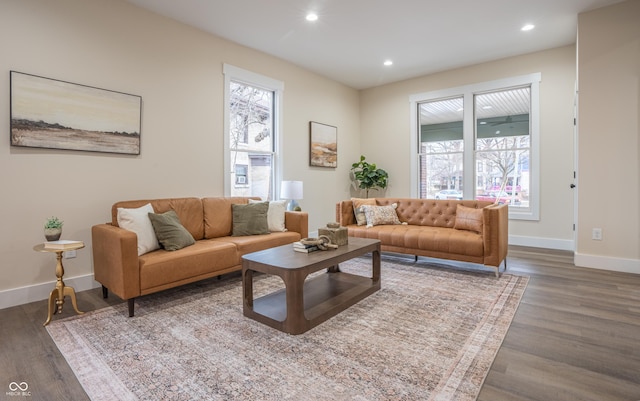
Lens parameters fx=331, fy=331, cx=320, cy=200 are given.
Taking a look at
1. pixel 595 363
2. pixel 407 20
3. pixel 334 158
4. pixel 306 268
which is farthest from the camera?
pixel 334 158

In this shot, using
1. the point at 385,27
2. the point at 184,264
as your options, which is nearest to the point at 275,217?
the point at 184,264

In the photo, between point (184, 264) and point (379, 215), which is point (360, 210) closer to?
point (379, 215)

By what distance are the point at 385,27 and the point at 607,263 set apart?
3870 mm

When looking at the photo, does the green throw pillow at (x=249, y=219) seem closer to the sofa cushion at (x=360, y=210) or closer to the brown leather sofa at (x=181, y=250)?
the brown leather sofa at (x=181, y=250)

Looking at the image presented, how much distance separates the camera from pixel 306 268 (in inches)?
90.7

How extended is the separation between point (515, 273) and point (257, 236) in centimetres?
297

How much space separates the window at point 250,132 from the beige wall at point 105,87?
16cm

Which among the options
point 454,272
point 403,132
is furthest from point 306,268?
point 403,132

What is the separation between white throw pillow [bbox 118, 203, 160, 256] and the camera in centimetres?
290

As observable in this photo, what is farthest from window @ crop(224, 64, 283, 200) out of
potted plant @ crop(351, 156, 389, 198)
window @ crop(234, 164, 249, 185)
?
potted plant @ crop(351, 156, 389, 198)

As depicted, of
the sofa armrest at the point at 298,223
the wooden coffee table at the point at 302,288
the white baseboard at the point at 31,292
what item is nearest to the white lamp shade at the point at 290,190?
the sofa armrest at the point at 298,223

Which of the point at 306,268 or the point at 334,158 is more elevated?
the point at 334,158

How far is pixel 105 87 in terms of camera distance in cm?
334

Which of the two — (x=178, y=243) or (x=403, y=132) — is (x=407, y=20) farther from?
(x=178, y=243)
